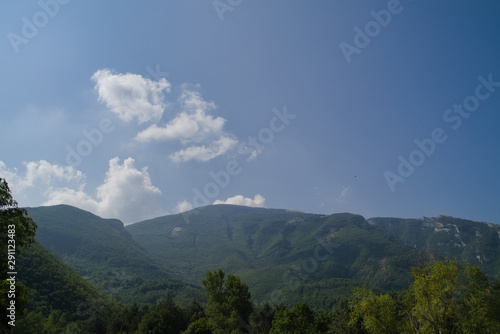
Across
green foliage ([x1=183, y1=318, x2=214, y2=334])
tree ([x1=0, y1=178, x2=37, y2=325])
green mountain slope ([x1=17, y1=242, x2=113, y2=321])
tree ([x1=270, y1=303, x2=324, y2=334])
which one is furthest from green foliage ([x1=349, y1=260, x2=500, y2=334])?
green mountain slope ([x1=17, y1=242, x2=113, y2=321])

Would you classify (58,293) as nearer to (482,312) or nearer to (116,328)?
(116,328)

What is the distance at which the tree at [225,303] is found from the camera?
144 ft

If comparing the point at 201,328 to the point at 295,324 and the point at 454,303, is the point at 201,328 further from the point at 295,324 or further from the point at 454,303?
the point at 454,303

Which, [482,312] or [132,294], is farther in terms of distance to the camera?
[132,294]

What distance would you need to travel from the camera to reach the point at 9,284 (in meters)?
10.7

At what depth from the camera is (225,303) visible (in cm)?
4509

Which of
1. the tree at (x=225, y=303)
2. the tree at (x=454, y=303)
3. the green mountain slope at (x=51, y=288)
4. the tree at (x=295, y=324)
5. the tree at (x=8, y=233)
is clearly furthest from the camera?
the green mountain slope at (x=51, y=288)

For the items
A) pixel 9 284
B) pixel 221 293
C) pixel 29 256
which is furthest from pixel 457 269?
pixel 29 256

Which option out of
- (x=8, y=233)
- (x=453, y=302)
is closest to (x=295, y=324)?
(x=453, y=302)

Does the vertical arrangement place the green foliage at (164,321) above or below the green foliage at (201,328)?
below

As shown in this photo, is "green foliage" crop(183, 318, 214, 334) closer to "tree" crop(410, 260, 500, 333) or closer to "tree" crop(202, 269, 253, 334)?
"tree" crop(202, 269, 253, 334)

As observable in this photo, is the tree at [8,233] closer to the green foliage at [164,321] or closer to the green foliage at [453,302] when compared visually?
the green foliage at [453,302]

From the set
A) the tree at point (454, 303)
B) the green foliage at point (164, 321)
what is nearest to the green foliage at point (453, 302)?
the tree at point (454, 303)

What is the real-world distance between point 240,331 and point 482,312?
120ft
